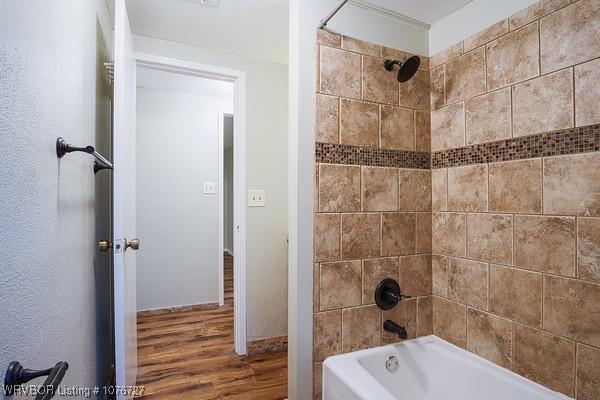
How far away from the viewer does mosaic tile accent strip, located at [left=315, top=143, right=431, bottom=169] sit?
1.48 m

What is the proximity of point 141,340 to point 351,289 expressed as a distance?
1979 mm

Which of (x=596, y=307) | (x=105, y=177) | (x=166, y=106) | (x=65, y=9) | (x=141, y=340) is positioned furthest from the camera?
Result: (x=166, y=106)

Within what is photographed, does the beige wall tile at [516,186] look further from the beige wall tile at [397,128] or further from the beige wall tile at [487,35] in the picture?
the beige wall tile at [487,35]

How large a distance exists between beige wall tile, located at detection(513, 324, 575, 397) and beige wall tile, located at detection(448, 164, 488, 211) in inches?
23.2

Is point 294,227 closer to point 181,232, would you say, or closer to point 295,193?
point 295,193

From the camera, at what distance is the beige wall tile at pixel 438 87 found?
5.52 feet

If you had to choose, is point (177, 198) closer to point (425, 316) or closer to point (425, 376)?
point (425, 316)

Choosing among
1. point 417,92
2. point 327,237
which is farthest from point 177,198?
point 417,92

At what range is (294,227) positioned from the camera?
1452mm

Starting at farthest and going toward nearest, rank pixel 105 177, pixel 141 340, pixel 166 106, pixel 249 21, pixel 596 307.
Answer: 1. pixel 166 106
2. pixel 141 340
3. pixel 249 21
4. pixel 105 177
5. pixel 596 307

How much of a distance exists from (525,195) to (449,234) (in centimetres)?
44

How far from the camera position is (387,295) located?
158 centimetres

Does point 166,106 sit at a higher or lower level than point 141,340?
higher

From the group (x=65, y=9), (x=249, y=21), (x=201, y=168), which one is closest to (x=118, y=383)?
(x=65, y=9)
